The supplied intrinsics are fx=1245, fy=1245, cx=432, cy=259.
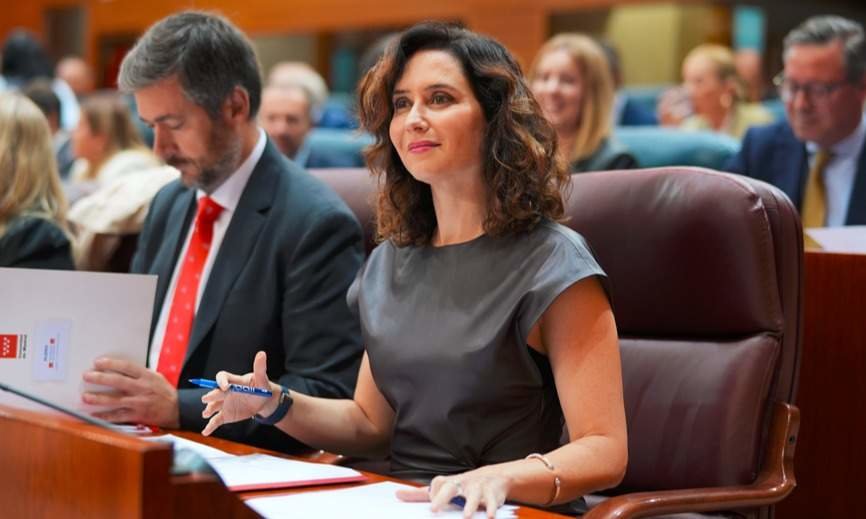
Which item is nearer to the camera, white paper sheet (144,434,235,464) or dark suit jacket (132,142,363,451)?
white paper sheet (144,434,235,464)

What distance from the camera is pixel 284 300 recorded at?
7.75 feet

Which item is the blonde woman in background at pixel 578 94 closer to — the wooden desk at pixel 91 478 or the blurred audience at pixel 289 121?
the blurred audience at pixel 289 121

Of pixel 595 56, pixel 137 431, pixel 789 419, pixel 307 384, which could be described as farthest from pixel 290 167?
pixel 595 56

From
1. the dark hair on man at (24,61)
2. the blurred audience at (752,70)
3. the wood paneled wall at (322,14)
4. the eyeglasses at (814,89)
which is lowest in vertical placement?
the dark hair on man at (24,61)

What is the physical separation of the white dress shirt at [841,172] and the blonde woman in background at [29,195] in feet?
6.75

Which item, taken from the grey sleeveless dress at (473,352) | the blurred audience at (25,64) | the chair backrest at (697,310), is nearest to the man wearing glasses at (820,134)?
the chair backrest at (697,310)

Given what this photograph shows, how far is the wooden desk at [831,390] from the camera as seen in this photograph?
2.27 m

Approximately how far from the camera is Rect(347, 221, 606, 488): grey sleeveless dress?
72.5 inches

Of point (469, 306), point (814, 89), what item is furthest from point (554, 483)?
point (814, 89)

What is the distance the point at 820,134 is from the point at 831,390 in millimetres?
1467

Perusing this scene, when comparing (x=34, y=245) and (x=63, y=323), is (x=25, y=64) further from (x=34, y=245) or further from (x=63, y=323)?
(x=63, y=323)

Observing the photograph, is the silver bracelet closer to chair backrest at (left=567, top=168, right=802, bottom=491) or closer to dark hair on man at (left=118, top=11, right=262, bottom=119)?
chair backrest at (left=567, top=168, right=802, bottom=491)

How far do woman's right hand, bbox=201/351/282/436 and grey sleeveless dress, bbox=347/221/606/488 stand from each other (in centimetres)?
18

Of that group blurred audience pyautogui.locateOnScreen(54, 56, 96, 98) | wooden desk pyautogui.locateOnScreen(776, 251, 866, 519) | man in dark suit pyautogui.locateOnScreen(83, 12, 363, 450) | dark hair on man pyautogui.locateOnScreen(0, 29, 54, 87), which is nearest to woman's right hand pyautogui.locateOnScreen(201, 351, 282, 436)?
man in dark suit pyautogui.locateOnScreen(83, 12, 363, 450)
